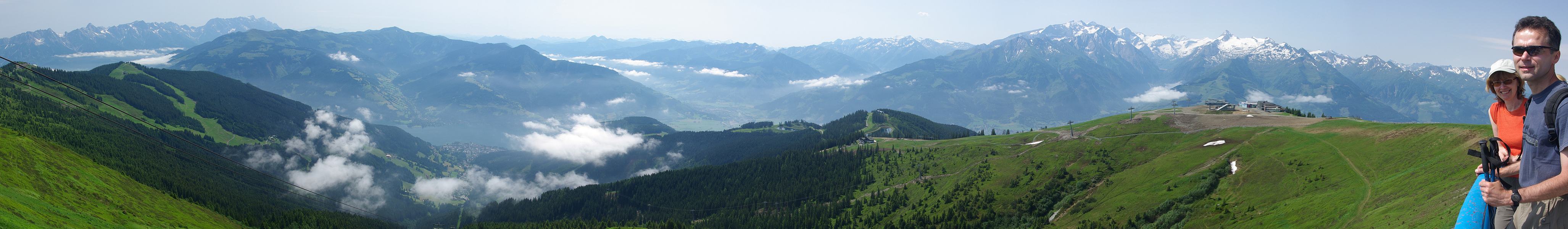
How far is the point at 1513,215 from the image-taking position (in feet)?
32.9

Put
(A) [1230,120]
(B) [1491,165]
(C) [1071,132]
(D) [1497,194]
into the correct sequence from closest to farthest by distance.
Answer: (D) [1497,194], (B) [1491,165], (A) [1230,120], (C) [1071,132]

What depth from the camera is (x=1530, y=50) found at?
930cm

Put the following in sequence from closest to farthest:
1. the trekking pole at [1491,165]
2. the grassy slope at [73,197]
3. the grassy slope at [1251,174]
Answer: the trekking pole at [1491,165], the grassy slope at [1251,174], the grassy slope at [73,197]

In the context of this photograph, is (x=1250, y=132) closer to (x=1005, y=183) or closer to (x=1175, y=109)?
(x=1005, y=183)

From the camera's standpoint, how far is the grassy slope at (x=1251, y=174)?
169 feet

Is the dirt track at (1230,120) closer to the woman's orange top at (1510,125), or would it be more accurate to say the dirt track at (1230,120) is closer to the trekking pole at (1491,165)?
the woman's orange top at (1510,125)

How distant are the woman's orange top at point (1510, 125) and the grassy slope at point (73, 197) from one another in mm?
95215

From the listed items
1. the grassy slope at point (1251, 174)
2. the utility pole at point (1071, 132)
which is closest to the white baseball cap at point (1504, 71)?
the grassy slope at point (1251, 174)

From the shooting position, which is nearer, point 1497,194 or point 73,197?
point 1497,194

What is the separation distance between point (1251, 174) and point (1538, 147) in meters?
84.6

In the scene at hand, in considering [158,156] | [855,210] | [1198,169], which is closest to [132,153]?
[158,156]

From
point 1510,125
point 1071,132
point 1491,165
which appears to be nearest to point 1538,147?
point 1491,165

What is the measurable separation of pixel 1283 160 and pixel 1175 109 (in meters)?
98.9

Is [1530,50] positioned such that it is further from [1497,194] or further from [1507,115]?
[1497,194]
